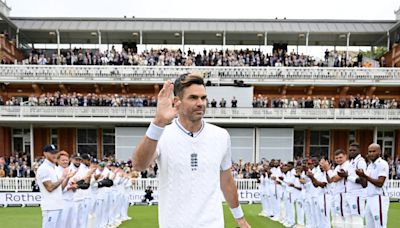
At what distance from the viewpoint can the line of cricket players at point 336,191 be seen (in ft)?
26.1

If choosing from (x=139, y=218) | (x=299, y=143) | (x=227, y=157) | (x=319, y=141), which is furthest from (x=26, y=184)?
(x=319, y=141)

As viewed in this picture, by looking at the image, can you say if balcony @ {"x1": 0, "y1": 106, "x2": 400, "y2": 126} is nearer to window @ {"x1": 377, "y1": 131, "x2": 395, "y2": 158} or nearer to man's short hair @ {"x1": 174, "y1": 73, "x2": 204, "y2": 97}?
window @ {"x1": 377, "y1": 131, "x2": 395, "y2": 158}

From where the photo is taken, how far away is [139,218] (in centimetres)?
1424

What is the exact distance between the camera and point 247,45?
119ft

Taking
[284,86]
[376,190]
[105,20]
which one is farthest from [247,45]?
[376,190]

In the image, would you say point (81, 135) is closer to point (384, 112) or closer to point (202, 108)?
point (384, 112)

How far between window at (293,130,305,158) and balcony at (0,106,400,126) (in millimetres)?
2823

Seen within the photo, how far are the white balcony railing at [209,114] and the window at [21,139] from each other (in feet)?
11.9

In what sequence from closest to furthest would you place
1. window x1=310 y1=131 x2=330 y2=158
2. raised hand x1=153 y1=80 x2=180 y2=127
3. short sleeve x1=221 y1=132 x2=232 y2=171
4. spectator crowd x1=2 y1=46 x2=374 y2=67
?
raised hand x1=153 y1=80 x2=180 y2=127, short sleeve x1=221 y1=132 x2=232 y2=171, spectator crowd x1=2 y1=46 x2=374 y2=67, window x1=310 y1=131 x2=330 y2=158

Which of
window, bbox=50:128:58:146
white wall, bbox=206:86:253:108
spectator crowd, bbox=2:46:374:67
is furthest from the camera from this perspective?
window, bbox=50:128:58:146

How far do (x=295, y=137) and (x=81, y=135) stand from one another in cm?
1652

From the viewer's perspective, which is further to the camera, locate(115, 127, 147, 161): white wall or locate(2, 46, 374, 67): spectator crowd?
locate(2, 46, 374, 67): spectator crowd

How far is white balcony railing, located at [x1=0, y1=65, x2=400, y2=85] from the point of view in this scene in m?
28.1

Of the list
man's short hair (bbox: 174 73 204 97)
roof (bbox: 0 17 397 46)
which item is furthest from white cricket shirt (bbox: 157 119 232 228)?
roof (bbox: 0 17 397 46)
